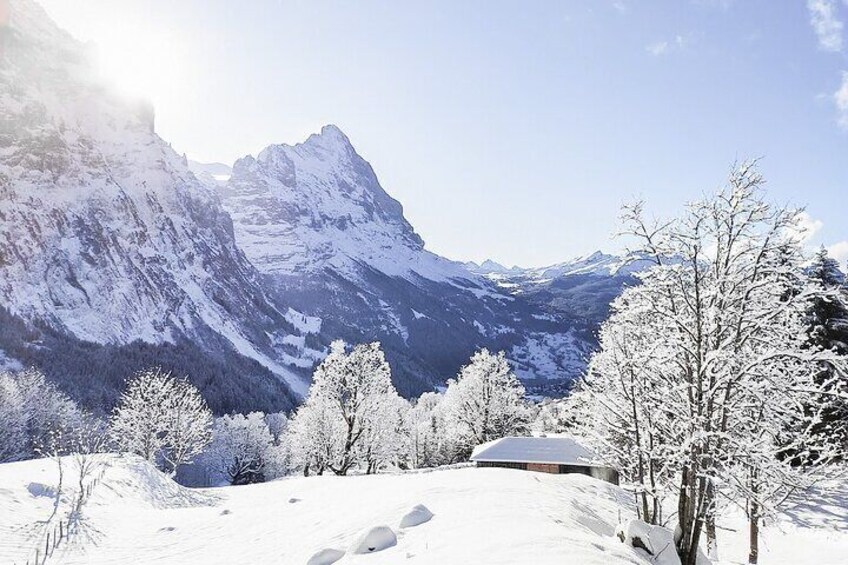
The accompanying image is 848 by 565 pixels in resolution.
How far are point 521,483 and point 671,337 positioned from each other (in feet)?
34.8

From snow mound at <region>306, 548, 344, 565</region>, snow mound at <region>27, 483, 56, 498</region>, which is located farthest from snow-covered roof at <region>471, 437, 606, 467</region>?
snow mound at <region>306, 548, 344, 565</region>

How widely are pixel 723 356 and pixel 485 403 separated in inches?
1782

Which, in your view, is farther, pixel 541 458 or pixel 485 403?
pixel 485 403

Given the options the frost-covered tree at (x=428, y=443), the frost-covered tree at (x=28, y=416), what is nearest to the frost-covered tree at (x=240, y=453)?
the frost-covered tree at (x=28, y=416)

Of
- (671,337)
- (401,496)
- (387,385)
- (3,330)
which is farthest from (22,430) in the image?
(3,330)

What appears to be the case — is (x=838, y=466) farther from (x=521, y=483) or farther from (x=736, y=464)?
(x=521, y=483)

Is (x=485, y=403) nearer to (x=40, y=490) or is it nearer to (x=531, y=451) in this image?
(x=531, y=451)

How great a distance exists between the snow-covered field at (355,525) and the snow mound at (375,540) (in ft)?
0.92

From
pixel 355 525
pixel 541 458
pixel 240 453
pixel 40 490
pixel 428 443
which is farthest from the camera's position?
pixel 240 453

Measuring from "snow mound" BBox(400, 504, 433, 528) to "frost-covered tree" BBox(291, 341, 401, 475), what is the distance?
28.2 meters

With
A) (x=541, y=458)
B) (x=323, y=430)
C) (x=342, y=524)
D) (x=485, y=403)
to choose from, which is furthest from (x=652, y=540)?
(x=485, y=403)

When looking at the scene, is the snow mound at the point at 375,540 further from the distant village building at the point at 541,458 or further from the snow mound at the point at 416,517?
the distant village building at the point at 541,458

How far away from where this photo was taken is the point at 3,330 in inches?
6033

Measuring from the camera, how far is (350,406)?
143 feet
